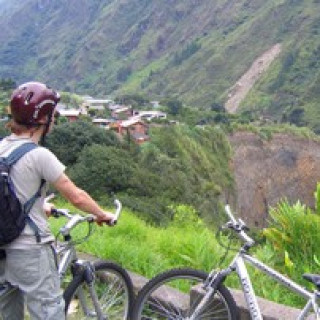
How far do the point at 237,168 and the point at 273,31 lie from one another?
287 feet

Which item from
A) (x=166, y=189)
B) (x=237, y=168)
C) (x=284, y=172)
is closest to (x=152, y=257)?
(x=166, y=189)

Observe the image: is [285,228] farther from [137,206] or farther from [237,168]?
[237,168]

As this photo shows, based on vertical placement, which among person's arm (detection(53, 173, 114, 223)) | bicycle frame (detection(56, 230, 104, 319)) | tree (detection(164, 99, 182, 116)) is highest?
person's arm (detection(53, 173, 114, 223))

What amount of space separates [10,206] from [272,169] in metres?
55.1

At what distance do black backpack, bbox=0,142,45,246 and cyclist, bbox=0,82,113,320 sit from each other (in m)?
0.04

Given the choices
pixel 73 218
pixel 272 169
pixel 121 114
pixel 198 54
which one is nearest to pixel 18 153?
pixel 73 218

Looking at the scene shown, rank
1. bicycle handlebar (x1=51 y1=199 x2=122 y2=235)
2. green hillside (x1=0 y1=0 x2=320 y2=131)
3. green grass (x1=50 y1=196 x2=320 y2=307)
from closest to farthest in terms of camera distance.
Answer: bicycle handlebar (x1=51 y1=199 x2=122 y2=235) < green grass (x1=50 y1=196 x2=320 y2=307) < green hillside (x1=0 y1=0 x2=320 y2=131)

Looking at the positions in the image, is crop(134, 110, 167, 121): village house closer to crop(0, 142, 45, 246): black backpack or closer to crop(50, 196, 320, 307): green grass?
crop(50, 196, 320, 307): green grass

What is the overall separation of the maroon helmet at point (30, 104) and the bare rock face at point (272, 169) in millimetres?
48410

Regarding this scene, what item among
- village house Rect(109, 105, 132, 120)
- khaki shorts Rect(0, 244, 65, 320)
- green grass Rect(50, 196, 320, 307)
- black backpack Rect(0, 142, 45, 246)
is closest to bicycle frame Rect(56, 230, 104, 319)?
khaki shorts Rect(0, 244, 65, 320)

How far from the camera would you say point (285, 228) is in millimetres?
5465

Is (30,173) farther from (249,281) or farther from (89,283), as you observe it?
(249,281)

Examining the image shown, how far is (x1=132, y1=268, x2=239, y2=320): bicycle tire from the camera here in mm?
4051

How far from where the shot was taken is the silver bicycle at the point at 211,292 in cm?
385
